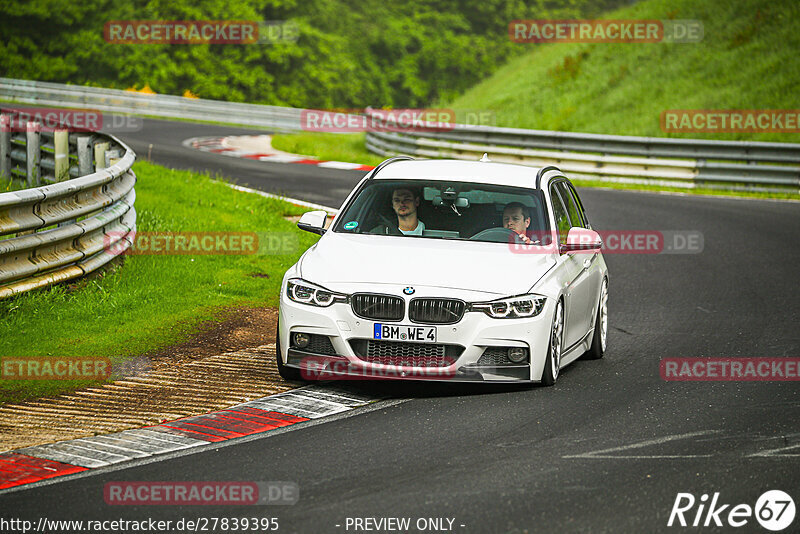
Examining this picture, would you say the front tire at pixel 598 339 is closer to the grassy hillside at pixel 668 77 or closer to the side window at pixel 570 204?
the side window at pixel 570 204

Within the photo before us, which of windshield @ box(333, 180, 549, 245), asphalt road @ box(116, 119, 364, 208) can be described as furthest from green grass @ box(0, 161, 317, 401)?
asphalt road @ box(116, 119, 364, 208)

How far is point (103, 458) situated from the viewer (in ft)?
21.3

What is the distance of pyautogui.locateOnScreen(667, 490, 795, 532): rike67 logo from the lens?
556 cm

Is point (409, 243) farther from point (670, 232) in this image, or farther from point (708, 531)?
point (670, 232)

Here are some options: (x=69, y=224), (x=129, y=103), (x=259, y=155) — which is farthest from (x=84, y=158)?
(x=129, y=103)

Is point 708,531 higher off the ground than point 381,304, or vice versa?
point 381,304

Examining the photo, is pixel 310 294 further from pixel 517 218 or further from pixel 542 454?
pixel 542 454

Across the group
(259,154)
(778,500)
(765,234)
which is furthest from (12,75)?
(778,500)

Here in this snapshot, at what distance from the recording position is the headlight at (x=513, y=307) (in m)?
7.95

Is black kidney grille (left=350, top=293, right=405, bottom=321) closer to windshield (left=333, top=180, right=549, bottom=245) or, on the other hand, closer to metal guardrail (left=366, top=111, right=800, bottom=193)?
windshield (left=333, top=180, right=549, bottom=245)

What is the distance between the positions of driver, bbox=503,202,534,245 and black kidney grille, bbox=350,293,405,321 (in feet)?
5.13

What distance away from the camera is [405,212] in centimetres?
924

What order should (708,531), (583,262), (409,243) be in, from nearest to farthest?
(708,531), (409,243), (583,262)

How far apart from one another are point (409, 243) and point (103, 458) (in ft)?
10.2
